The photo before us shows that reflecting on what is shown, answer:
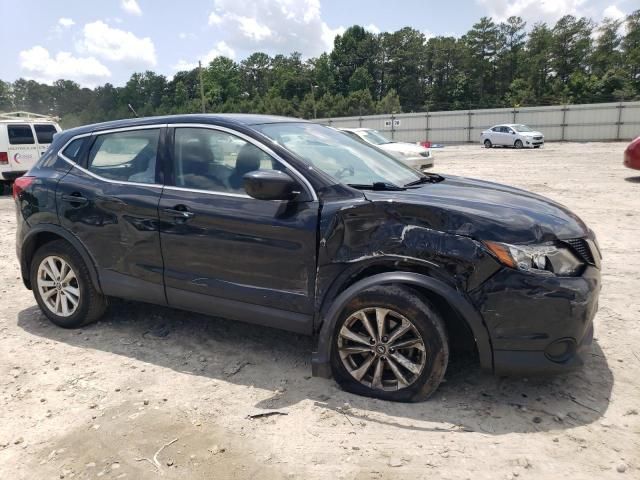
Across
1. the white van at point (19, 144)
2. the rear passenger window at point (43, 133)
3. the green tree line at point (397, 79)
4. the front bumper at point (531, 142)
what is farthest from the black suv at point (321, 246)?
the green tree line at point (397, 79)

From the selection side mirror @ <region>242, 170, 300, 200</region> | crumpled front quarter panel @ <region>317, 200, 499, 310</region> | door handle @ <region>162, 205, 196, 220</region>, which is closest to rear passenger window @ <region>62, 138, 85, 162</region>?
door handle @ <region>162, 205, 196, 220</region>

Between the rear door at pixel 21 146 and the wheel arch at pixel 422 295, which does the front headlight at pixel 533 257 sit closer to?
the wheel arch at pixel 422 295

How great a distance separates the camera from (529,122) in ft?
120

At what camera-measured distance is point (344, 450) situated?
2.72 m

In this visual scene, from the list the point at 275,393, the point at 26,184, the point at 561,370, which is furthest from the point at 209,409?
the point at 26,184

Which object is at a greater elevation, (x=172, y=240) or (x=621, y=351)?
(x=172, y=240)

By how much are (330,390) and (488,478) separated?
1.15 metres

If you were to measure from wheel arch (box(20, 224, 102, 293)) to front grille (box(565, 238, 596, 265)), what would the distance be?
11.4 ft

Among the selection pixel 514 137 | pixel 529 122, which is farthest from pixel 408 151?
pixel 529 122

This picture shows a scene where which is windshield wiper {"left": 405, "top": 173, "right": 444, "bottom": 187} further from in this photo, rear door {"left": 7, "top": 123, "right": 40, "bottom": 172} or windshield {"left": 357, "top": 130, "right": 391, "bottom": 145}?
rear door {"left": 7, "top": 123, "right": 40, "bottom": 172}

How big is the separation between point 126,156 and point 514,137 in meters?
29.5

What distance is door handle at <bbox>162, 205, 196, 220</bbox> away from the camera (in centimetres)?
363

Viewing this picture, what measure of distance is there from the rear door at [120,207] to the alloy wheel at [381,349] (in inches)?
61.5

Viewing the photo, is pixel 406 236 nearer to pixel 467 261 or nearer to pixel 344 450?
pixel 467 261
